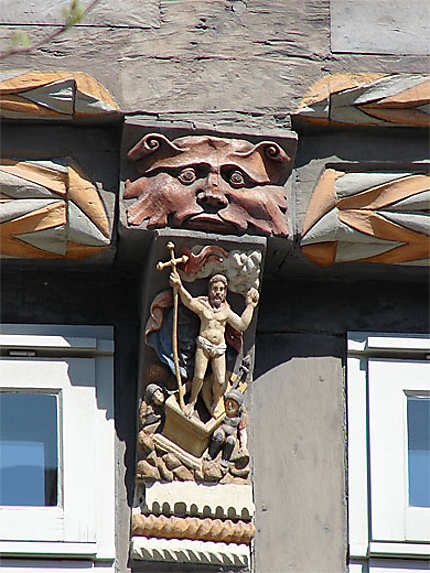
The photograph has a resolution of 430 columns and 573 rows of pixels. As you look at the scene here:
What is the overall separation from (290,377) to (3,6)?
1443mm

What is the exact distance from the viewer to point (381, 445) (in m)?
6.00

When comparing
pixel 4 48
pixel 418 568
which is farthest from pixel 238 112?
pixel 418 568

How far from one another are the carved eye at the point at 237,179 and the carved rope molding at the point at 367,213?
0.80ft

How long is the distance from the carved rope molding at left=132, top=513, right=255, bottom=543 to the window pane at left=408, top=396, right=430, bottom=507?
1.97ft

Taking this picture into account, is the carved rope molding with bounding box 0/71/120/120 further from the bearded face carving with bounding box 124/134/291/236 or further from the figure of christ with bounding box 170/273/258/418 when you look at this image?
the figure of christ with bounding box 170/273/258/418

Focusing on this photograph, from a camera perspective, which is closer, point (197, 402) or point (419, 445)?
point (197, 402)

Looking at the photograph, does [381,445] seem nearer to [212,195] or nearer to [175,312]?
[175,312]

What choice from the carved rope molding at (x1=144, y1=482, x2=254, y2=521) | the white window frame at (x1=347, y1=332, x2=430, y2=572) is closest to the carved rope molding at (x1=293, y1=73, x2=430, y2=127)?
the white window frame at (x1=347, y1=332, x2=430, y2=572)

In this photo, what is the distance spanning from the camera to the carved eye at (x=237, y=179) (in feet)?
19.3

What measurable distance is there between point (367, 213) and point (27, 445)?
1.25 m

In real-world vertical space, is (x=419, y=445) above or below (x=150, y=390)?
below

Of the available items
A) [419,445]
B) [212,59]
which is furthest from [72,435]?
[212,59]

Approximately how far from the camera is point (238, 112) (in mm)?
5949

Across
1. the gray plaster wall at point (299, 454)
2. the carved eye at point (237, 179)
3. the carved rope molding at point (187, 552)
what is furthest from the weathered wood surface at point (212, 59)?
the carved rope molding at point (187, 552)
